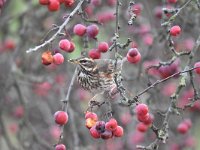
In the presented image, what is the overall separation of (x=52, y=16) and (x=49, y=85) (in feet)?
→ 2.94

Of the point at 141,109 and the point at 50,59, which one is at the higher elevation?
the point at 50,59

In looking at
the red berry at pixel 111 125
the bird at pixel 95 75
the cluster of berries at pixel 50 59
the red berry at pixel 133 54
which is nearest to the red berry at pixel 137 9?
the red berry at pixel 133 54

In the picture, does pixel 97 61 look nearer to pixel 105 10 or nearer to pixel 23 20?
pixel 23 20

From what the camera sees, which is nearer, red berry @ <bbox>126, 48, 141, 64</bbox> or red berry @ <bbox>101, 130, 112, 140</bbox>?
red berry @ <bbox>101, 130, 112, 140</bbox>

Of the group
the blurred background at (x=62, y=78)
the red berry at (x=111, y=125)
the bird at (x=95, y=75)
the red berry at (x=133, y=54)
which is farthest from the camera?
the blurred background at (x=62, y=78)

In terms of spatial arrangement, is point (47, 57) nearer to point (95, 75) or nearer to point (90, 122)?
point (90, 122)

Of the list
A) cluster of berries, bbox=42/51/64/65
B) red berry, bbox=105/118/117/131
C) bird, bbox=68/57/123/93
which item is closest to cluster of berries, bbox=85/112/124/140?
red berry, bbox=105/118/117/131

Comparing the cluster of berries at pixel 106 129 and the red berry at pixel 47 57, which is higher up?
the red berry at pixel 47 57

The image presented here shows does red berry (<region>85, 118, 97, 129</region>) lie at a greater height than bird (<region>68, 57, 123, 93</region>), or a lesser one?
lesser

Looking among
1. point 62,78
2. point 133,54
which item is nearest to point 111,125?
point 133,54

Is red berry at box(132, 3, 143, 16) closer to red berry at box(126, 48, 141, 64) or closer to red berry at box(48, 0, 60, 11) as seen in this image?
red berry at box(126, 48, 141, 64)

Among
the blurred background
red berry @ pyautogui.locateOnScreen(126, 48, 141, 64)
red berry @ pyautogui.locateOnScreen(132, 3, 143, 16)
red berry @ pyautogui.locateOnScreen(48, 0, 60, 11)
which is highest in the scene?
red berry @ pyautogui.locateOnScreen(48, 0, 60, 11)

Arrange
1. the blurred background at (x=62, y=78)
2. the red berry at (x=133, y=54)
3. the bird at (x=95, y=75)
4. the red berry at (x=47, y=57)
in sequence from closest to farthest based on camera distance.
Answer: the red berry at (x=47, y=57), the red berry at (x=133, y=54), the bird at (x=95, y=75), the blurred background at (x=62, y=78)

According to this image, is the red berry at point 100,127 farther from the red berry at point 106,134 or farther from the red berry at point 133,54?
the red berry at point 133,54
